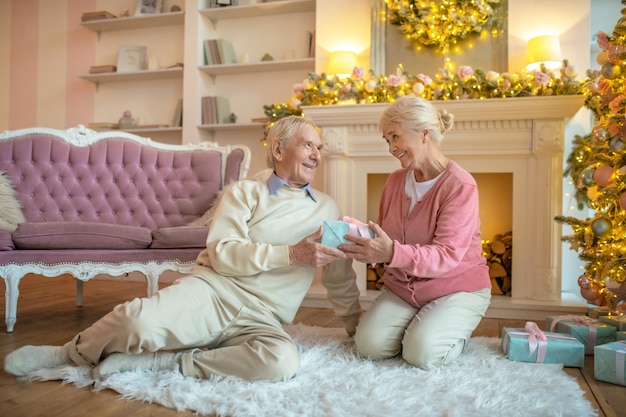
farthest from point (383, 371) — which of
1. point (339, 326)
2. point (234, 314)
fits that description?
point (339, 326)

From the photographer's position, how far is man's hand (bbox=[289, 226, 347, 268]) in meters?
1.73

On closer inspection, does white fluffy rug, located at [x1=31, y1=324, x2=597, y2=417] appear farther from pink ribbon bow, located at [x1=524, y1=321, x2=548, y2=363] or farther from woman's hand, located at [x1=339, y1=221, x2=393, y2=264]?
woman's hand, located at [x1=339, y1=221, x2=393, y2=264]

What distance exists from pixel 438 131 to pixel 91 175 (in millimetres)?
2261

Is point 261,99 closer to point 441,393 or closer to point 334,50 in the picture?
point 334,50

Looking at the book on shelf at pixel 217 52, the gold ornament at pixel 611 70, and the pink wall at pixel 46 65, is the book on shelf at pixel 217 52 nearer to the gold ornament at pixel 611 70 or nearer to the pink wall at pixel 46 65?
the pink wall at pixel 46 65

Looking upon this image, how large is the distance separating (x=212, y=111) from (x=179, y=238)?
2224 mm

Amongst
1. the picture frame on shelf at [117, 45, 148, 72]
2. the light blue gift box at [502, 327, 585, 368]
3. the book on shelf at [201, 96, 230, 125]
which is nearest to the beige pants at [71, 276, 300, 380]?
the light blue gift box at [502, 327, 585, 368]

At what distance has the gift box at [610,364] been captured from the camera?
1774 mm

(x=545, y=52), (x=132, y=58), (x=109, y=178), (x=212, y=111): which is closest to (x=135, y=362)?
(x=109, y=178)

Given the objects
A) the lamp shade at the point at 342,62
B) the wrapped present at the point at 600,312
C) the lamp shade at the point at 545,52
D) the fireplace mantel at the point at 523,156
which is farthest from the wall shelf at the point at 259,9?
the wrapped present at the point at 600,312

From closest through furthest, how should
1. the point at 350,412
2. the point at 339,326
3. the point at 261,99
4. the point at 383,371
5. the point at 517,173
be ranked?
1. the point at 350,412
2. the point at 383,371
3. the point at 339,326
4. the point at 517,173
5. the point at 261,99

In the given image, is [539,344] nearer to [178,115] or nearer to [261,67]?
[261,67]

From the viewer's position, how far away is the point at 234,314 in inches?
71.2

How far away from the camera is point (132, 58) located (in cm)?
505
